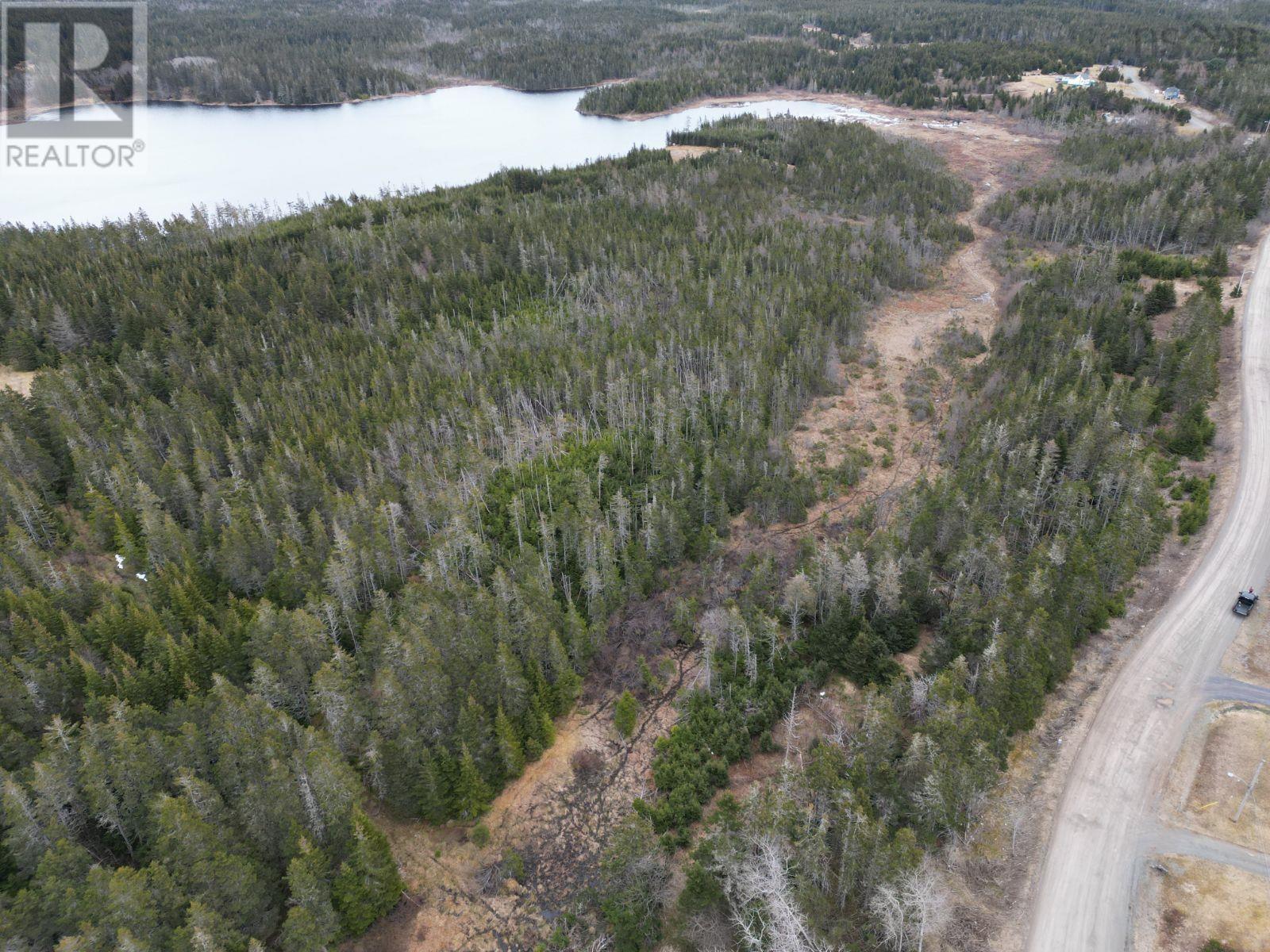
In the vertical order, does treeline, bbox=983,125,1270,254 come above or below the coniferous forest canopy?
above

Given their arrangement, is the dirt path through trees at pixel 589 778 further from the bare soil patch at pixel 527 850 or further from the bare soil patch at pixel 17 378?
the bare soil patch at pixel 17 378

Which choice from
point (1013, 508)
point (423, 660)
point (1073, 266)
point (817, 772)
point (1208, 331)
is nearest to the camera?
point (817, 772)

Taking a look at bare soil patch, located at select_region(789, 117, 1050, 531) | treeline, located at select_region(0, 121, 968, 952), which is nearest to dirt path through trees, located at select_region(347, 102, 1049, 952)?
bare soil patch, located at select_region(789, 117, 1050, 531)

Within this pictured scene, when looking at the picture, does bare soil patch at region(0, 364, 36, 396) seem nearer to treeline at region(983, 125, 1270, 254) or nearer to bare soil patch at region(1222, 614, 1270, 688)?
bare soil patch at region(1222, 614, 1270, 688)

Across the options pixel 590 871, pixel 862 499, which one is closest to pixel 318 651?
pixel 590 871

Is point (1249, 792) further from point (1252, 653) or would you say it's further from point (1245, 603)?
point (1245, 603)

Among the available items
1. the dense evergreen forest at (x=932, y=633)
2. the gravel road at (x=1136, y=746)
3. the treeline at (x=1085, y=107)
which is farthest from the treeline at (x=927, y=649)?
the treeline at (x=1085, y=107)

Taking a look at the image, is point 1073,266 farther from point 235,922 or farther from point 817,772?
point 235,922
